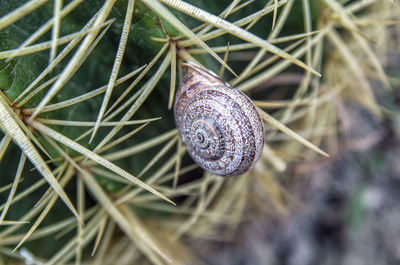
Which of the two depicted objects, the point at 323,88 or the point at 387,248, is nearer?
the point at 323,88

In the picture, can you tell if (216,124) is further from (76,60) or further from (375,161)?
(375,161)

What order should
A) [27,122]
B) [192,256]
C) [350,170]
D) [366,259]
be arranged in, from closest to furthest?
[27,122] < [192,256] < [366,259] < [350,170]

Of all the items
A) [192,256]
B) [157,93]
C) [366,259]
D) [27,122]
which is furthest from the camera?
[366,259]

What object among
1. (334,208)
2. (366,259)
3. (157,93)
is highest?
(157,93)

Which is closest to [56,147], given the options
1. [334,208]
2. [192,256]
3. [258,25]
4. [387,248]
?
[258,25]

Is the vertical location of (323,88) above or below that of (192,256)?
above

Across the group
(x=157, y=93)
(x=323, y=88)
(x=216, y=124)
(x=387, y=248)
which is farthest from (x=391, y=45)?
(x=216, y=124)
